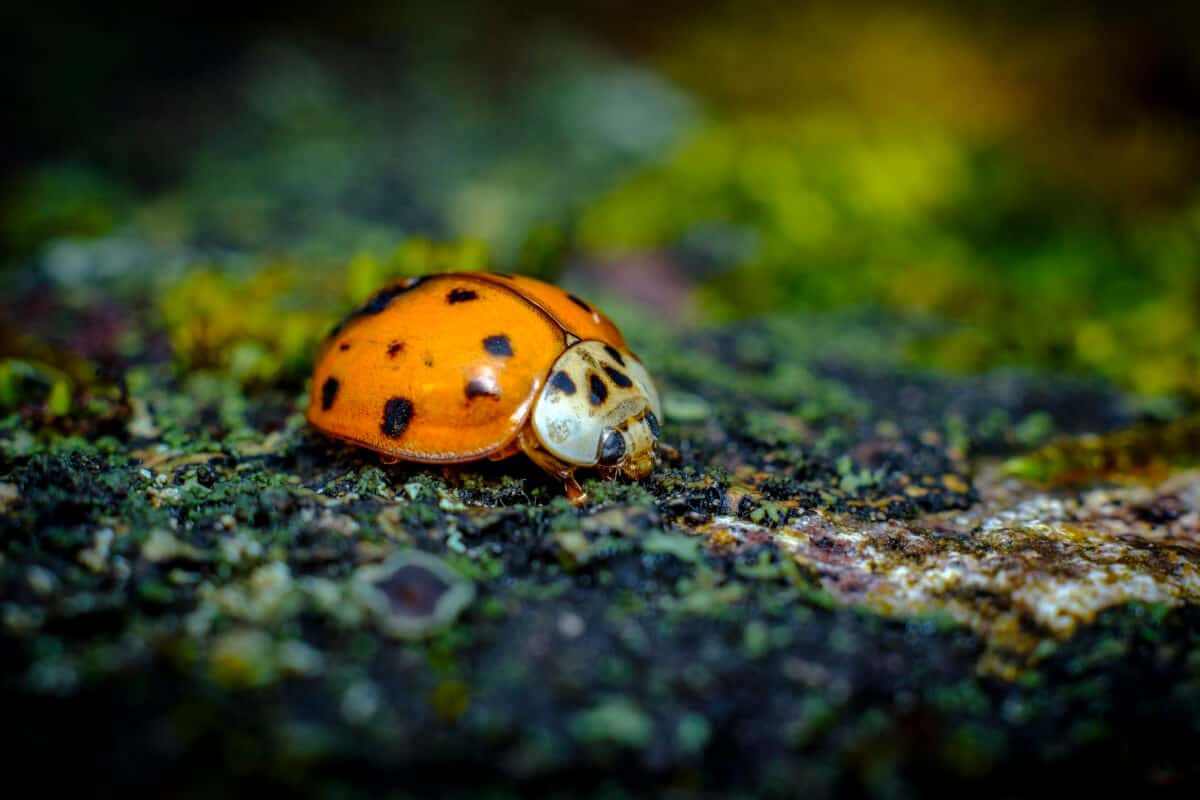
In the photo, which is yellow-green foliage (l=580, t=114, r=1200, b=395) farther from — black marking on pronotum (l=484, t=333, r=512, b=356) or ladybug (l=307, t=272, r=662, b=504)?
black marking on pronotum (l=484, t=333, r=512, b=356)

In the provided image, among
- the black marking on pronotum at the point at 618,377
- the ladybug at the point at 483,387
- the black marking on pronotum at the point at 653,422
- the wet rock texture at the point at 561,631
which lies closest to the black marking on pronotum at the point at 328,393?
the ladybug at the point at 483,387

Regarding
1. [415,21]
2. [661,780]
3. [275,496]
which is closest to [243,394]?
[275,496]

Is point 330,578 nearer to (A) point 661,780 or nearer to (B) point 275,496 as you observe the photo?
(B) point 275,496

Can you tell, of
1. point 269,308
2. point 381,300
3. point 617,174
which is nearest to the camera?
point 381,300

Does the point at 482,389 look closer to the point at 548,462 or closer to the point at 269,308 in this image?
the point at 548,462

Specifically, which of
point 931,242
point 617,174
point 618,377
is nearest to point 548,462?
point 618,377

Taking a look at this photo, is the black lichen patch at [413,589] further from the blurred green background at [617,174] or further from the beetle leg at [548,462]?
the blurred green background at [617,174]

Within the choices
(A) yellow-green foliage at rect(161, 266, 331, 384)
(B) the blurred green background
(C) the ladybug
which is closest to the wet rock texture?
(C) the ladybug
